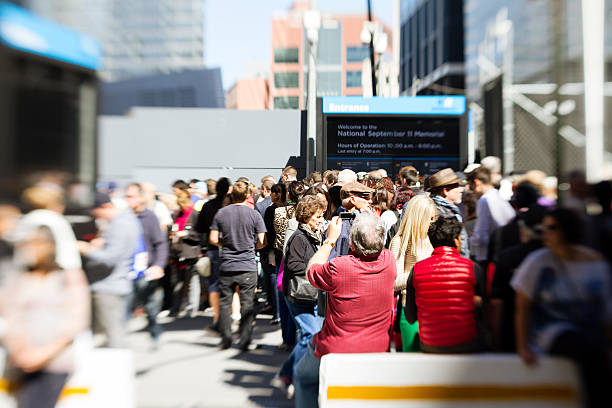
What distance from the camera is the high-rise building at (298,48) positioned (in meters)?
1.52

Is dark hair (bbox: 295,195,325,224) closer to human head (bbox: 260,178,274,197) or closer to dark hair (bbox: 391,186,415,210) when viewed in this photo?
dark hair (bbox: 391,186,415,210)

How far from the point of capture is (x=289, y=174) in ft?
19.1

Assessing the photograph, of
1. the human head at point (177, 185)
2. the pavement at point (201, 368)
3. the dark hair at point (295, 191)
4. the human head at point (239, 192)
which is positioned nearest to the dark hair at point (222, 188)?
the human head at point (239, 192)

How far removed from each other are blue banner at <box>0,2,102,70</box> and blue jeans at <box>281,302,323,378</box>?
2.27m

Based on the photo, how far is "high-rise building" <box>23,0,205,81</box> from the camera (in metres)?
1.40

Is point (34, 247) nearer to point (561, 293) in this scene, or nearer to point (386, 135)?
point (561, 293)

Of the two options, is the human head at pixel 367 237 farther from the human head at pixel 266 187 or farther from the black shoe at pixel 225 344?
the human head at pixel 266 187

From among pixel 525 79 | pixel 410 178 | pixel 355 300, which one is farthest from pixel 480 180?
pixel 410 178

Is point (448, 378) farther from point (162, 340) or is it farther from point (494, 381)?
point (162, 340)

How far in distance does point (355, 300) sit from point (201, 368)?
1.02 meters

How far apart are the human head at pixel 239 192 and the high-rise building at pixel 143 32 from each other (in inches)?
111

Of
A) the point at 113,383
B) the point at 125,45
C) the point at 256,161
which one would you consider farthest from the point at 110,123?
the point at 256,161

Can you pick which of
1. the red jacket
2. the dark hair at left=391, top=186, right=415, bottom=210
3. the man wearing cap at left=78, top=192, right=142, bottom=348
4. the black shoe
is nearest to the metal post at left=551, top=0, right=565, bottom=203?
the red jacket

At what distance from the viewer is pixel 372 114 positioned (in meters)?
7.63
